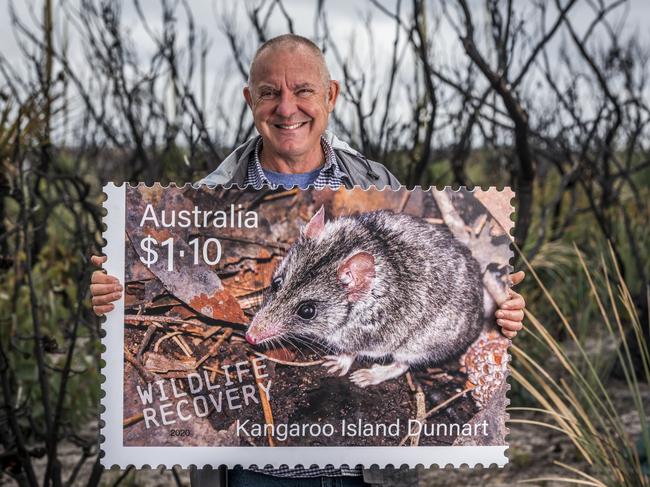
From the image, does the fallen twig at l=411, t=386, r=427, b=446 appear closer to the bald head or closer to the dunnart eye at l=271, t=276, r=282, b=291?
the dunnart eye at l=271, t=276, r=282, b=291

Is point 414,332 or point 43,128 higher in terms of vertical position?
point 43,128

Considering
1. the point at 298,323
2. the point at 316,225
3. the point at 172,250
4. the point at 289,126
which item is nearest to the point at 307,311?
the point at 298,323

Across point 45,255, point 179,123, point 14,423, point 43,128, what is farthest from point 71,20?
point 14,423

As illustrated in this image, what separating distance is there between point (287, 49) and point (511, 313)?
2.41 ft

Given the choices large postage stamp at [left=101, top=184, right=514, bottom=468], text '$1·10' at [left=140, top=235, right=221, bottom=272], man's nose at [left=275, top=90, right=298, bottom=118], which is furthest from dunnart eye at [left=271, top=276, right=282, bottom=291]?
man's nose at [left=275, top=90, right=298, bottom=118]

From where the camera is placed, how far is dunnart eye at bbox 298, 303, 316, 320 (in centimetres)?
206

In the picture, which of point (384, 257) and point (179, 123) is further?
point (179, 123)

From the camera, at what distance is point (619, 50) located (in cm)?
852

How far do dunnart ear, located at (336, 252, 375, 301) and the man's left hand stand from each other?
Result: 0.27 meters

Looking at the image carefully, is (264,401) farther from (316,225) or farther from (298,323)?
(316,225)

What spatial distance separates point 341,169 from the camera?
230cm

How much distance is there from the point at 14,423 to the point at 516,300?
6.80ft

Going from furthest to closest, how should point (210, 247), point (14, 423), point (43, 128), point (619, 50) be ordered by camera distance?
point (619, 50) < point (43, 128) < point (14, 423) < point (210, 247)

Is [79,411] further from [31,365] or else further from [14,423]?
[14,423]
